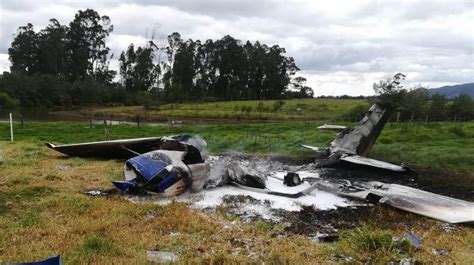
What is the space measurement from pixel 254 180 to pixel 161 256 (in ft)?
17.4

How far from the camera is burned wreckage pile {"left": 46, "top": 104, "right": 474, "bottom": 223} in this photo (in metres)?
9.34

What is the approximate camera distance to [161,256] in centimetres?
577

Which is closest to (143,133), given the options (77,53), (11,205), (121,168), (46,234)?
(121,168)

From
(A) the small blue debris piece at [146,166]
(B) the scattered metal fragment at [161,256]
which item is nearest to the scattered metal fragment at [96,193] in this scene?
(A) the small blue debris piece at [146,166]

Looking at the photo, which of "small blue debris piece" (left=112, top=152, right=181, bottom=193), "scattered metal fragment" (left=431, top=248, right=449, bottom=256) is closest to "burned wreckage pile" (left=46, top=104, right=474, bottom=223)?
"small blue debris piece" (left=112, top=152, right=181, bottom=193)

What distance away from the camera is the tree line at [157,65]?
8575cm

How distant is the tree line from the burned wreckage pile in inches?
2563

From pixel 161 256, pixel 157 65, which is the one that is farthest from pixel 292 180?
pixel 157 65

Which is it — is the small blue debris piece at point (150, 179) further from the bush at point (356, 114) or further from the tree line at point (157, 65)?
the tree line at point (157, 65)

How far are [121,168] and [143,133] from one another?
45.0ft

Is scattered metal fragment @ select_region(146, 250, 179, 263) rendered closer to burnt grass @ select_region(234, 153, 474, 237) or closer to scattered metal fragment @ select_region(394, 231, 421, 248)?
burnt grass @ select_region(234, 153, 474, 237)

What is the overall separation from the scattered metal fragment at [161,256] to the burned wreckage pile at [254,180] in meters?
3.49

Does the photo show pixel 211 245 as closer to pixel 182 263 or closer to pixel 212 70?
pixel 182 263

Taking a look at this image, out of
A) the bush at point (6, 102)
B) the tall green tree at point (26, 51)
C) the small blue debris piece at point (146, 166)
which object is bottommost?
the bush at point (6, 102)
